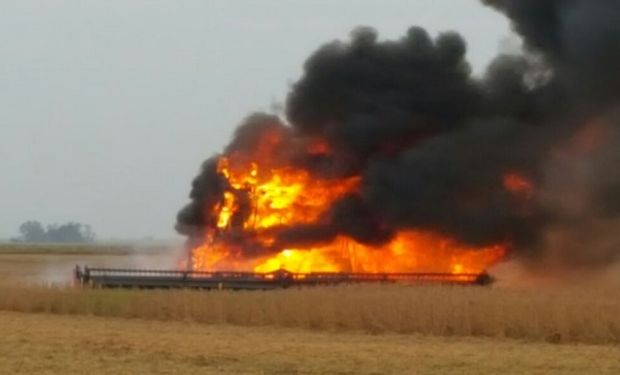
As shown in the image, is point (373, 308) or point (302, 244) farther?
point (302, 244)

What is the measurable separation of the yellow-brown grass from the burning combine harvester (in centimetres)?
729

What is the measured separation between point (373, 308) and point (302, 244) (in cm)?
1399

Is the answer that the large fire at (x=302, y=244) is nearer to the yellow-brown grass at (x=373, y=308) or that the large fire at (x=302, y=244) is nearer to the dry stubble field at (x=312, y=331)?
the dry stubble field at (x=312, y=331)

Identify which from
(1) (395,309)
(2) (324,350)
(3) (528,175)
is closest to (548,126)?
(3) (528,175)

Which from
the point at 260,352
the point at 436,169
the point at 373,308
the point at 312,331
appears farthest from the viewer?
the point at 436,169

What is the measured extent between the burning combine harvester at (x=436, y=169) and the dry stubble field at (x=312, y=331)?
5259 mm

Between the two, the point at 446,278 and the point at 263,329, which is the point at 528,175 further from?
the point at 263,329

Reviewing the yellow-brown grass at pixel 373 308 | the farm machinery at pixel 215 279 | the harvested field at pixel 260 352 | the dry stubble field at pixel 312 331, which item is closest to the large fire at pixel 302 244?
the farm machinery at pixel 215 279

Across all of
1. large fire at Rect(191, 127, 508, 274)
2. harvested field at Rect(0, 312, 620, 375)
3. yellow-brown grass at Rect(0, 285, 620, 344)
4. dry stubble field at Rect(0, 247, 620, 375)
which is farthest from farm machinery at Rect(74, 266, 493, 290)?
harvested field at Rect(0, 312, 620, 375)

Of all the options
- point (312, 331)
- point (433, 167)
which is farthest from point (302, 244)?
point (312, 331)

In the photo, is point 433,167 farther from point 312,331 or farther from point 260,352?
point 260,352

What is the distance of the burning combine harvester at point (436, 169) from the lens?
145 feet

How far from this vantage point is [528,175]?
45.4 m

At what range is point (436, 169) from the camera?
45062mm
